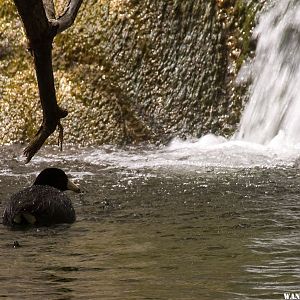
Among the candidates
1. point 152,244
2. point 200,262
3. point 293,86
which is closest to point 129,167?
point 293,86

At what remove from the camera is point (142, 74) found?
14.9 meters

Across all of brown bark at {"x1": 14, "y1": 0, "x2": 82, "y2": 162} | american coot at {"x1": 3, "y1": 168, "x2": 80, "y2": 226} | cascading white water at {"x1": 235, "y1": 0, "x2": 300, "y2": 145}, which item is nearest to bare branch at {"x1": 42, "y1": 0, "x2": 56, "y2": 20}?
brown bark at {"x1": 14, "y1": 0, "x2": 82, "y2": 162}

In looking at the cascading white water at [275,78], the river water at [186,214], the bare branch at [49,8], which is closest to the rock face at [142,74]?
the cascading white water at [275,78]

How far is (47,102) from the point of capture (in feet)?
23.1

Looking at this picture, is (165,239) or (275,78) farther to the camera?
(275,78)

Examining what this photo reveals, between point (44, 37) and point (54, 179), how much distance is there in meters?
3.00

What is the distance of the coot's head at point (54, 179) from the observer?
361 inches

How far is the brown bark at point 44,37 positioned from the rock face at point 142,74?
23.1 ft

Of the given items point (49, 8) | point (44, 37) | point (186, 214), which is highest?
point (49, 8)

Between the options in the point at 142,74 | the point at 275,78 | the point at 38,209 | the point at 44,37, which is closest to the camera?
the point at 44,37

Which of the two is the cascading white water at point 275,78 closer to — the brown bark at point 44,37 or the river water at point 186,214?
the river water at point 186,214

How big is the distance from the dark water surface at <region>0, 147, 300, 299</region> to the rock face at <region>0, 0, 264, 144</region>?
3.11 m

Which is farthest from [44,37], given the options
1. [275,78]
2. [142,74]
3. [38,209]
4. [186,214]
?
[142,74]

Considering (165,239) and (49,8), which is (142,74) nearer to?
(49,8)
